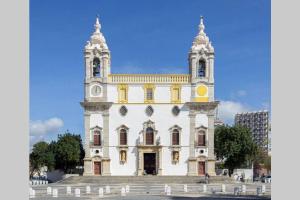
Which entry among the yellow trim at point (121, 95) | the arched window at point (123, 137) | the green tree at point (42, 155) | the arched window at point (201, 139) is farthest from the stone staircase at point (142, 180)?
the green tree at point (42, 155)

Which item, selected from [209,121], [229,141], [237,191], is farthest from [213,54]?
[237,191]

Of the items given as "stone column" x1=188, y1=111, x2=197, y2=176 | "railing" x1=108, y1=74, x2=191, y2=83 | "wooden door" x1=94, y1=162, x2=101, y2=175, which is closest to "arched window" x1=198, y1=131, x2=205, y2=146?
"stone column" x1=188, y1=111, x2=197, y2=176

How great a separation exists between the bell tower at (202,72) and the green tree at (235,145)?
808 centimetres

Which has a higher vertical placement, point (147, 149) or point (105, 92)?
point (105, 92)

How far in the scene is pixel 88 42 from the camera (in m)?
53.5

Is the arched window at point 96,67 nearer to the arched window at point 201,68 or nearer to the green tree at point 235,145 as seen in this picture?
the arched window at point 201,68

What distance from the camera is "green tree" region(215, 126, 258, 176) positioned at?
190ft

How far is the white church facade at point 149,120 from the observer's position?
51.6 meters

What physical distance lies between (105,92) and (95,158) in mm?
6565

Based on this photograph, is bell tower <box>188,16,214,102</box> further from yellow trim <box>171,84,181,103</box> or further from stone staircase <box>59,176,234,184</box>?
stone staircase <box>59,176,234,184</box>

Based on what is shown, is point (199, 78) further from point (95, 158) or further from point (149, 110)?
point (95, 158)

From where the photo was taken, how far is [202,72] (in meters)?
53.2

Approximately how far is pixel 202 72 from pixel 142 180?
1260cm

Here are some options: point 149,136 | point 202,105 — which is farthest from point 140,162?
point 202,105
